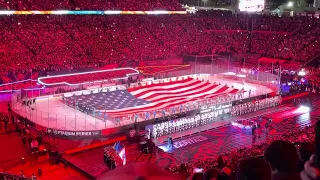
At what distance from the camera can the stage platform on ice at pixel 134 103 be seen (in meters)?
25.3

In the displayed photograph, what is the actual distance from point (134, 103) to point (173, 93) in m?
4.52

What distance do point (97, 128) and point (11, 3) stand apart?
27050mm

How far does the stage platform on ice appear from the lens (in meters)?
25.3

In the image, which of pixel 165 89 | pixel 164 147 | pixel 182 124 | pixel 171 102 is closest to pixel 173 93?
pixel 165 89

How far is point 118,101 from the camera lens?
104 ft

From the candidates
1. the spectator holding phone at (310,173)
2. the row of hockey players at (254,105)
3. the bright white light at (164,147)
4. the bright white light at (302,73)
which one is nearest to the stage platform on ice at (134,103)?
the row of hockey players at (254,105)

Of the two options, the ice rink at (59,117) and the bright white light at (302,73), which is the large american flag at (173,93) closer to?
the ice rink at (59,117)

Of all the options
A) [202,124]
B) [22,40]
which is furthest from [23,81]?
[202,124]

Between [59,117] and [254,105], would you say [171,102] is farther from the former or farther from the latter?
[59,117]

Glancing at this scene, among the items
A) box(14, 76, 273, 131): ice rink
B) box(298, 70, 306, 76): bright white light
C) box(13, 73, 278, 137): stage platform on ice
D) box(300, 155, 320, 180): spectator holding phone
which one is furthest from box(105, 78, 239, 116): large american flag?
box(300, 155, 320, 180): spectator holding phone

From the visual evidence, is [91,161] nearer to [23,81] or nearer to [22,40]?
[23,81]

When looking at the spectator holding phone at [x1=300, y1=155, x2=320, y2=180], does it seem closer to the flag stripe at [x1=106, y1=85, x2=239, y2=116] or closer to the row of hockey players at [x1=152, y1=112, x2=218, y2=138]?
the row of hockey players at [x1=152, y1=112, x2=218, y2=138]

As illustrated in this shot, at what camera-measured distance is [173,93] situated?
34.5m

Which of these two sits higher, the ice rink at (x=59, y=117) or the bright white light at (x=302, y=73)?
the bright white light at (x=302, y=73)
